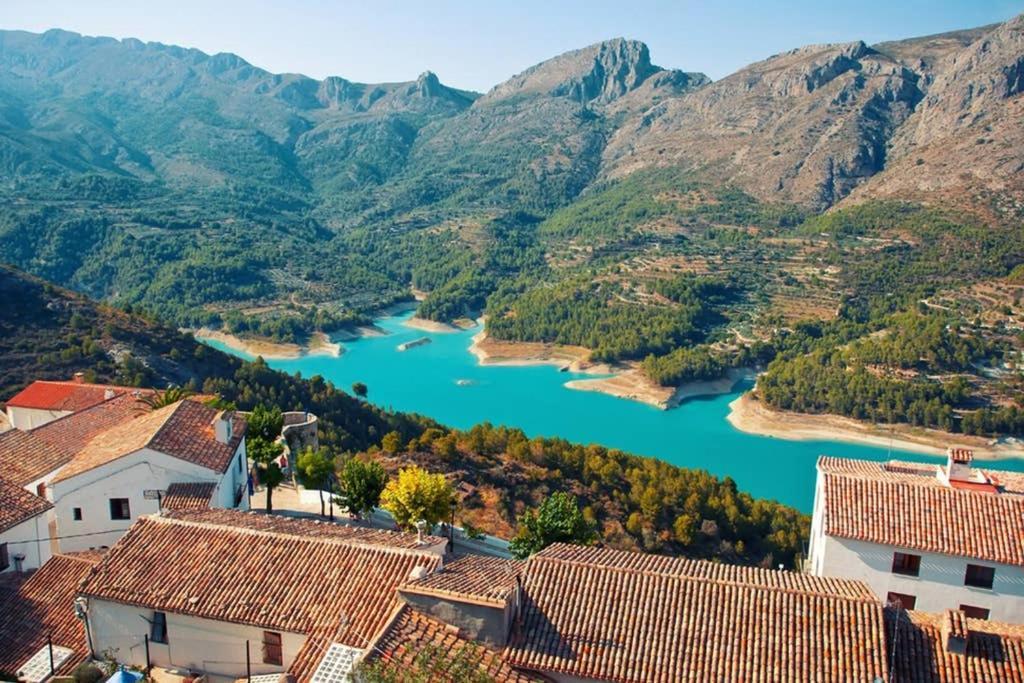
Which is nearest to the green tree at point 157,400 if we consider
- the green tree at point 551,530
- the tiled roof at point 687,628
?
the green tree at point 551,530

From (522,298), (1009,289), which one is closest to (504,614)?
(1009,289)

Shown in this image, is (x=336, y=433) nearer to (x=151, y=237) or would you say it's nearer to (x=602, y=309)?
(x=602, y=309)

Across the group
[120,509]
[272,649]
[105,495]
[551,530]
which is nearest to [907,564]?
[551,530]

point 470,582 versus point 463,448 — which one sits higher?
point 470,582

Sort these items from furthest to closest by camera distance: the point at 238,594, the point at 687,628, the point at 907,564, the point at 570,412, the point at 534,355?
the point at 534,355 → the point at 570,412 → the point at 907,564 → the point at 238,594 → the point at 687,628

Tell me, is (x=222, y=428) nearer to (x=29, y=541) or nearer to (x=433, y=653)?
(x=29, y=541)

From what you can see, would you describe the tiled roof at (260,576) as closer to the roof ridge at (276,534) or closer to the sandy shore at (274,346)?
the roof ridge at (276,534)
